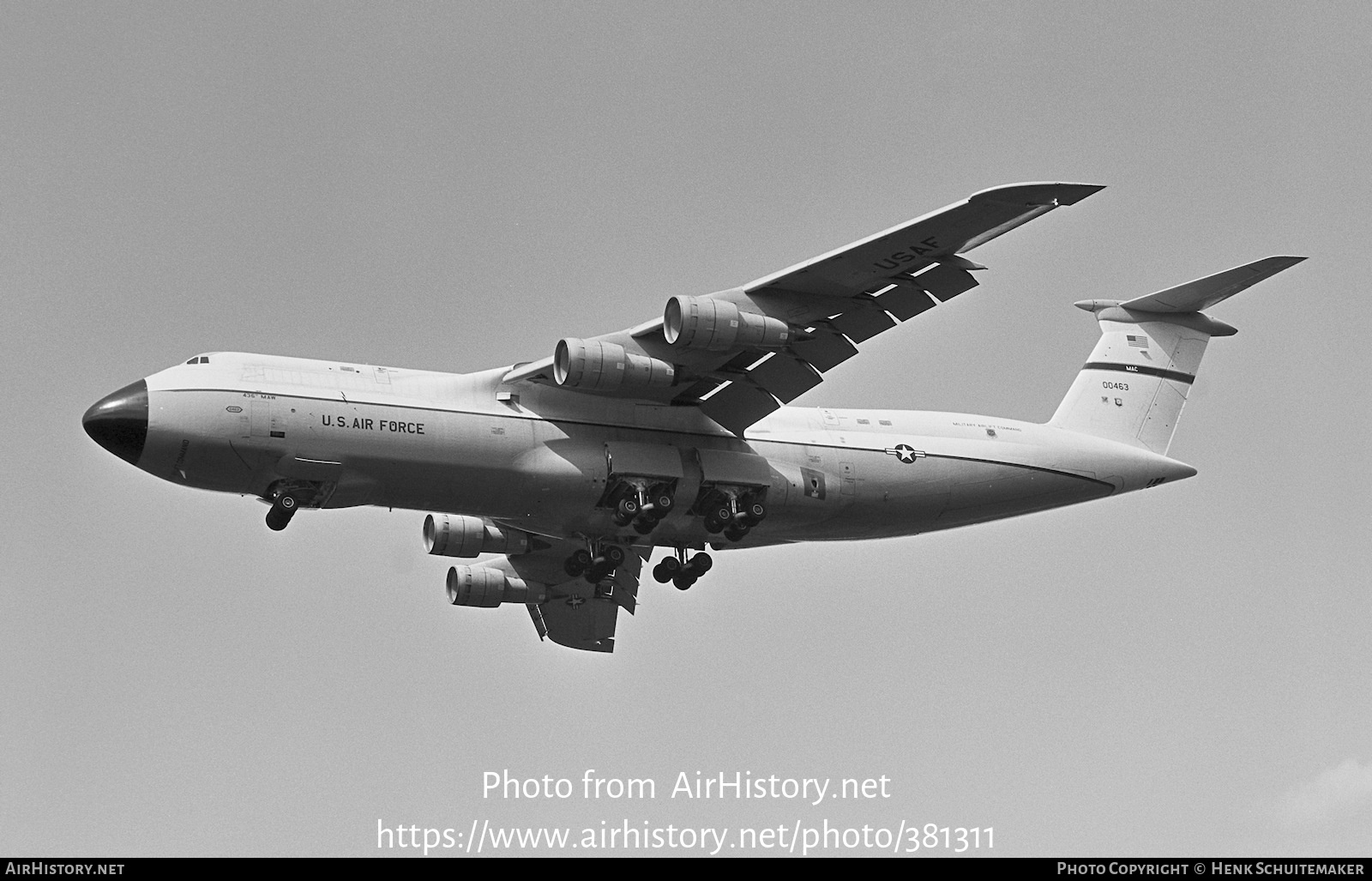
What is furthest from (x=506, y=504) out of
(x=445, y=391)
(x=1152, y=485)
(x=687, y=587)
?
(x=1152, y=485)

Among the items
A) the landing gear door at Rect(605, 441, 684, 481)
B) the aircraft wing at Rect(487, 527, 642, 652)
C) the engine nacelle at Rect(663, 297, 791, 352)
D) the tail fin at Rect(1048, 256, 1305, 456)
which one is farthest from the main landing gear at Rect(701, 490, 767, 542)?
the tail fin at Rect(1048, 256, 1305, 456)

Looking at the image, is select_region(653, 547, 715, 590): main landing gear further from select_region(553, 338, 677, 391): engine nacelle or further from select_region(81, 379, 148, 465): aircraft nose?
select_region(81, 379, 148, 465): aircraft nose

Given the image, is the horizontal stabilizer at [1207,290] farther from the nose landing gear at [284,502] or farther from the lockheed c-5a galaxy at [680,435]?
the nose landing gear at [284,502]

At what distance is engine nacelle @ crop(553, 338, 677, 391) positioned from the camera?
851 inches

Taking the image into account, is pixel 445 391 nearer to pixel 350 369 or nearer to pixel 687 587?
pixel 350 369

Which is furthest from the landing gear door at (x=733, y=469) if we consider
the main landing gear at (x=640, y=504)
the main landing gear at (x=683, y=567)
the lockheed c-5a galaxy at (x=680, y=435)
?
the main landing gear at (x=683, y=567)

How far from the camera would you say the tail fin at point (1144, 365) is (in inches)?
1033

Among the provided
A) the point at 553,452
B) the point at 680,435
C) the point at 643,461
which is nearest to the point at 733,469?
the point at 680,435

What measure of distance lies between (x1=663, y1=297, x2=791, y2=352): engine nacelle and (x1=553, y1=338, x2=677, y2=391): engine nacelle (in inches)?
24.8

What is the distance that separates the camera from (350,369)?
2189 cm

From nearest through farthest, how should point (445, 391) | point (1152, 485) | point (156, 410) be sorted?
point (156, 410), point (445, 391), point (1152, 485)

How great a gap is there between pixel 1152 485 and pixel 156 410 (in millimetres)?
13230
